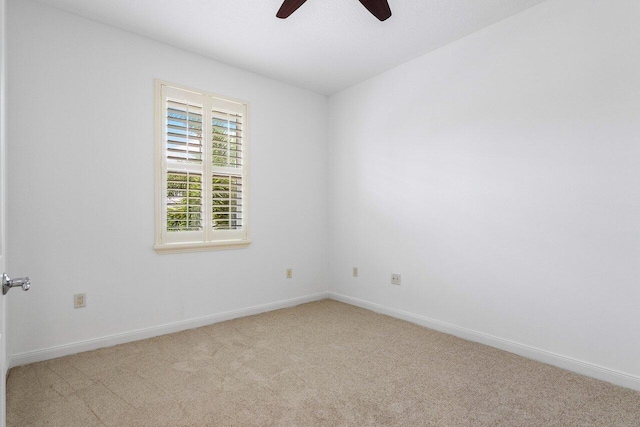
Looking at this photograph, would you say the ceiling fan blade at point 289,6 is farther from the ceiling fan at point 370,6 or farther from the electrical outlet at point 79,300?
the electrical outlet at point 79,300

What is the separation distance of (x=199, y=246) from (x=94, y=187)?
0.97 m

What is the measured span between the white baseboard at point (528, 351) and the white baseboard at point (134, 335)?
1.28 metres

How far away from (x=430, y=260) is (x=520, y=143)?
1.24 metres

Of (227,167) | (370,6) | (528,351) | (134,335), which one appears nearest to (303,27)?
(370,6)

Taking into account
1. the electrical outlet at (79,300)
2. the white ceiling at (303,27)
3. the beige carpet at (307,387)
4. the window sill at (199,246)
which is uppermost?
the white ceiling at (303,27)

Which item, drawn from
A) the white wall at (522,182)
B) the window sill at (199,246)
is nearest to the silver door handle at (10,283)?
Answer: the window sill at (199,246)

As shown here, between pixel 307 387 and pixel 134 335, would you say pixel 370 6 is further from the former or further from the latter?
pixel 134 335

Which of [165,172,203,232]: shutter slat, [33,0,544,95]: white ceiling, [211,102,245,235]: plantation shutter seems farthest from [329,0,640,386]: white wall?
[165,172,203,232]: shutter slat

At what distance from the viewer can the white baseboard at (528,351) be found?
2156mm

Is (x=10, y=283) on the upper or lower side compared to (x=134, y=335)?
upper

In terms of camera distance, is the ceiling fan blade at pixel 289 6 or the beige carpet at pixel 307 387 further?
the ceiling fan blade at pixel 289 6

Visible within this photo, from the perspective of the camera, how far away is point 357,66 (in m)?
3.50

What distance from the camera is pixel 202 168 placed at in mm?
3242

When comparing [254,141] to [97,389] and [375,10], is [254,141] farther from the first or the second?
[97,389]
